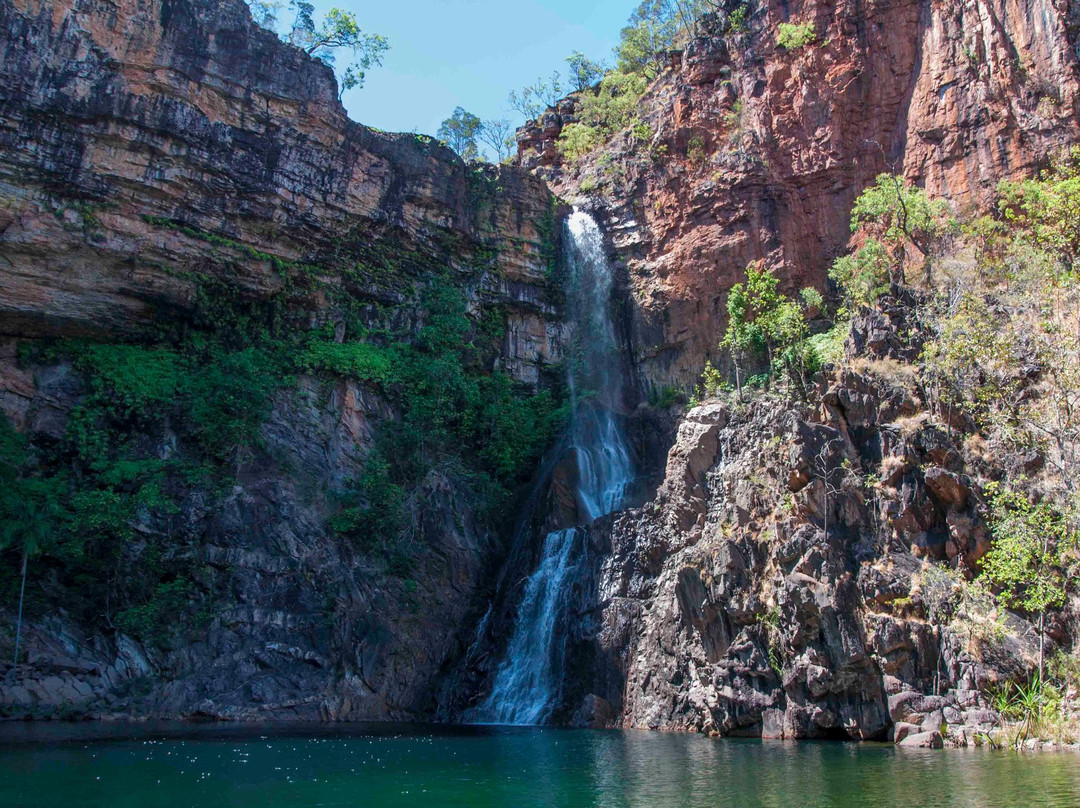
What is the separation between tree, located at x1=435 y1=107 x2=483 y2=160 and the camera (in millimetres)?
50188

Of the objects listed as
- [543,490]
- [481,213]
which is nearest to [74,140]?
[481,213]

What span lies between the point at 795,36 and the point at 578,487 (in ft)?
63.0

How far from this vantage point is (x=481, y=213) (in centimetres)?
3409

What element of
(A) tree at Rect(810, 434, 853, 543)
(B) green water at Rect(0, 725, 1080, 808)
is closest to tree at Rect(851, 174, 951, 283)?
(A) tree at Rect(810, 434, 853, 543)

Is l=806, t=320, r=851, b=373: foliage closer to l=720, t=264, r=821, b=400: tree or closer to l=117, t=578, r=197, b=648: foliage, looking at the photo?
l=720, t=264, r=821, b=400: tree

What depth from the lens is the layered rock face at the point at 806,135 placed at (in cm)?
2722

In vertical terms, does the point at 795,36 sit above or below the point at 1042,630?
above

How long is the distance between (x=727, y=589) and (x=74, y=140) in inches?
945

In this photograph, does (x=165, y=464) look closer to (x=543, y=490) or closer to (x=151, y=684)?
(x=151, y=684)

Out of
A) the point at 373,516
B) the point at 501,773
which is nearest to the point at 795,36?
the point at 373,516

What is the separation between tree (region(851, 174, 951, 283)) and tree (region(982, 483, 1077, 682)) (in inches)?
445

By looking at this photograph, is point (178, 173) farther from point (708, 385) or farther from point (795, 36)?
point (795, 36)

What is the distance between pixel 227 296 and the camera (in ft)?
98.6

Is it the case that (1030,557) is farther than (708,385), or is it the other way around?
(708,385)
